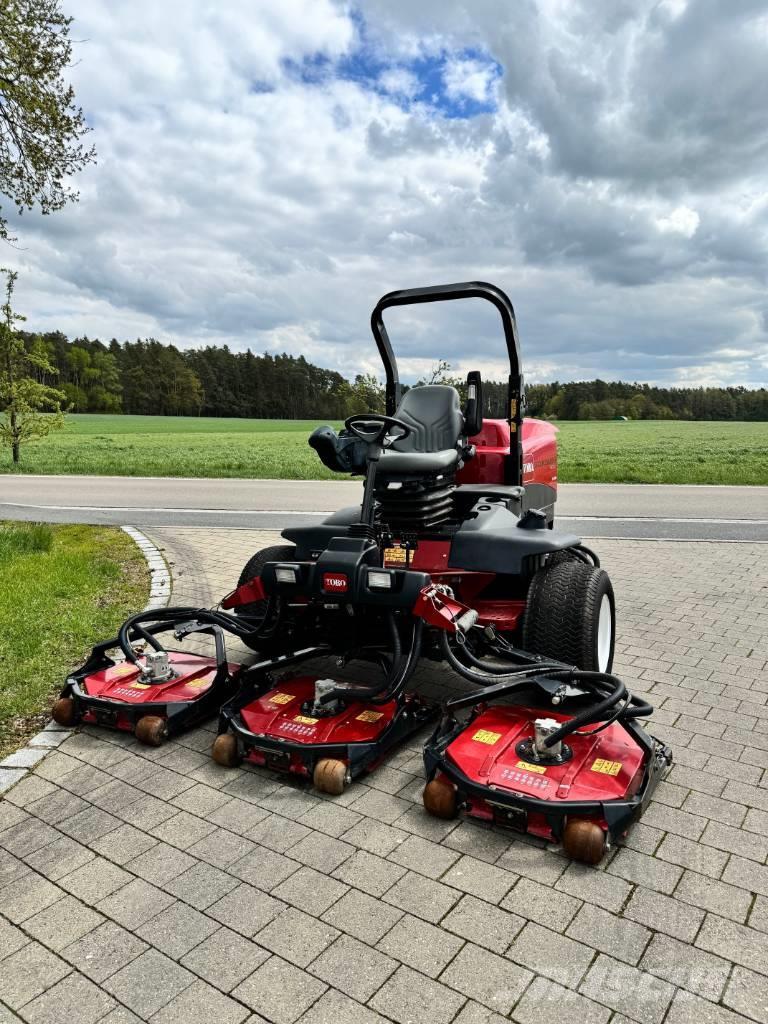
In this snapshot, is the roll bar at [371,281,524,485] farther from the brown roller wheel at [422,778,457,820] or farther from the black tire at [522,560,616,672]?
the brown roller wheel at [422,778,457,820]

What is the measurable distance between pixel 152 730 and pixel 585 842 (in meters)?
2.11

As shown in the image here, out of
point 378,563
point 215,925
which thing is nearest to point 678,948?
point 215,925

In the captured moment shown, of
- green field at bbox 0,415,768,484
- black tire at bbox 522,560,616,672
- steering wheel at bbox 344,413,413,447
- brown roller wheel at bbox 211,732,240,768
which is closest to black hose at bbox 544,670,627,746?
black tire at bbox 522,560,616,672

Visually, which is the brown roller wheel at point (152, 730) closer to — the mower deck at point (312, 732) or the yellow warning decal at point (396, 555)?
the mower deck at point (312, 732)

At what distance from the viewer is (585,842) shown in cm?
272

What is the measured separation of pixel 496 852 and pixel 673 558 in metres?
6.17

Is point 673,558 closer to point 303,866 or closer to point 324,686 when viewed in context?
point 324,686

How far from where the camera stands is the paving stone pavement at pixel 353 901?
2.18 metres

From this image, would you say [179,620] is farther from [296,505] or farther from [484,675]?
[296,505]

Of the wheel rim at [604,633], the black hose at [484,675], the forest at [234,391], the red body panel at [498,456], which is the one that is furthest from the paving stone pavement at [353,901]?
the forest at [234,391]

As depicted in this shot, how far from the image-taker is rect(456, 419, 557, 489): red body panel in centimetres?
529

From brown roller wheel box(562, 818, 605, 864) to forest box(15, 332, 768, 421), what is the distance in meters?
57.5

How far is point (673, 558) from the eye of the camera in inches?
328

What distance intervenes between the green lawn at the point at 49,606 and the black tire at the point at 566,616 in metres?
2.71
